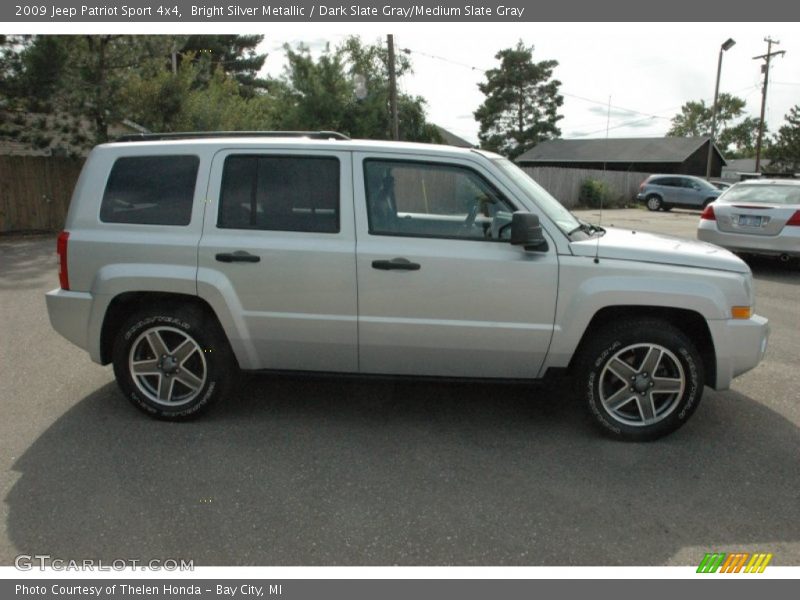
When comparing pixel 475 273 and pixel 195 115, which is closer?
pixel 475 273

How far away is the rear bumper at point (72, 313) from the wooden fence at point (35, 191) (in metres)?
14.0

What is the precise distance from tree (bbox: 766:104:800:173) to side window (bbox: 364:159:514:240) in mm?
55830

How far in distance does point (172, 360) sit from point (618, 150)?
167ft

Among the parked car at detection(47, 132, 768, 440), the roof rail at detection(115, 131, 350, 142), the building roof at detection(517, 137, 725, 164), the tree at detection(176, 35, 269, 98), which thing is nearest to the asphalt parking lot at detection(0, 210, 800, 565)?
the parked car at detection(47, 132, 768, 440)

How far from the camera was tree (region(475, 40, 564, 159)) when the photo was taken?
186 feet

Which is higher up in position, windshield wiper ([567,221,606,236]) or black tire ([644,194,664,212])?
windshield wiper ([567,221,606,236])

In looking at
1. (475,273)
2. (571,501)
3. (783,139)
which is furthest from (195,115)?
(783,139)

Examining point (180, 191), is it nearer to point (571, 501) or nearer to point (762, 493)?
point (571, 501)

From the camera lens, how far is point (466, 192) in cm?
408

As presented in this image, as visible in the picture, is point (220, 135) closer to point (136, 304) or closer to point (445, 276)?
point (136, 304)

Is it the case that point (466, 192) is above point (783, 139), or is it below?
below

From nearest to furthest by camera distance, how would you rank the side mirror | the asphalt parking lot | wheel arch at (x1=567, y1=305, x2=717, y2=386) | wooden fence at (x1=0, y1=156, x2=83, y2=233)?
the asphalt parking lot < the side mirror < wheel arch at (x1=567, y1=305, x2=717, y2=386) < wooden fence at (x1=0, y1=156, x2=83, y2=233)

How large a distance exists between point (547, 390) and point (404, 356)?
153 centimetres

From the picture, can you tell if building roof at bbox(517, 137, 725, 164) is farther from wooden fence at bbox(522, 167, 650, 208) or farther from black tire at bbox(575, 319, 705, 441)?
black tire at bbox(575, 319, 705, 441)
